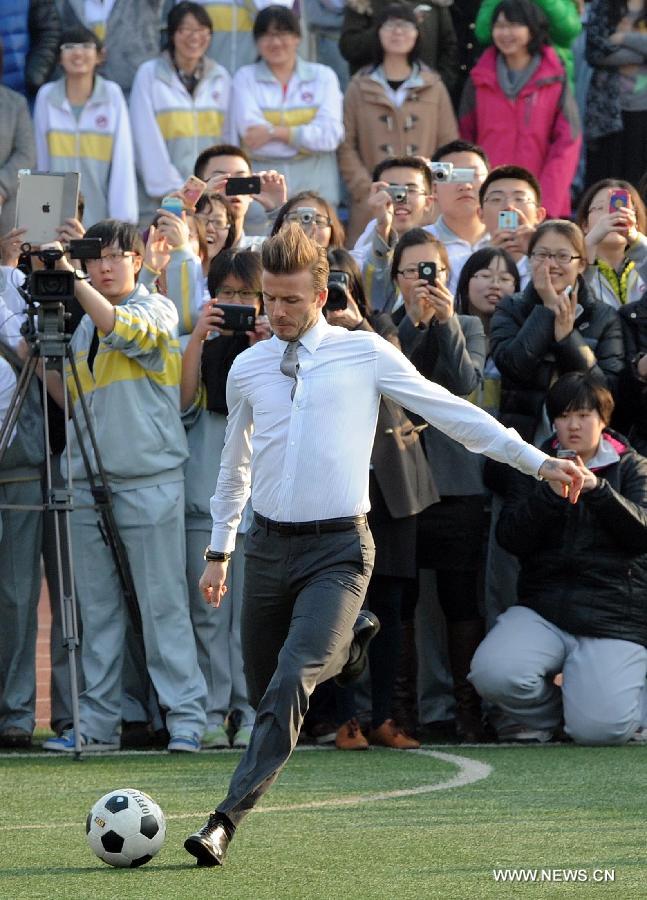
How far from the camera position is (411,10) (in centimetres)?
1240

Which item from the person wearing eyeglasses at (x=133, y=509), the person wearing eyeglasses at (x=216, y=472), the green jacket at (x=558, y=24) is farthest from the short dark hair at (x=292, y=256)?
the green jacket at (x=558, y=24)

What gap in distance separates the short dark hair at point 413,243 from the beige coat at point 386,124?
311 centimetres

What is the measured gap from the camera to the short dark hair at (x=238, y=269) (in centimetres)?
921

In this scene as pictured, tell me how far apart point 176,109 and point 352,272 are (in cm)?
385

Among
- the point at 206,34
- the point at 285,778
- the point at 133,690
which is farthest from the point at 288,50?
the point at 285,778

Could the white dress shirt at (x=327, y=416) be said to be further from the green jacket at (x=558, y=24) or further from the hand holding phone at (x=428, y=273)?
the green jacket at (x=558, y=24)

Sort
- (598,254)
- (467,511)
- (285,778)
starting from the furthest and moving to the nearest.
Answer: (598,254) → (467,511) → (285,778)

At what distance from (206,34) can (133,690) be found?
16.6 feet

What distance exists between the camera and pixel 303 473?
614 centimetres

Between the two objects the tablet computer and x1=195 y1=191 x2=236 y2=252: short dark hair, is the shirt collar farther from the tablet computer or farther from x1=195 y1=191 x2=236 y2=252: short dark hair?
x1=195 y1=191 x2=236 y2=252: short dark hair

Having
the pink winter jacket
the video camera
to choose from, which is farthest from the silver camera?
the video camera

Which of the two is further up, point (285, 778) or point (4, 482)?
point (4, 482)

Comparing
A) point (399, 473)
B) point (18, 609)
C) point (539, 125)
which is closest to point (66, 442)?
point (18, 609)

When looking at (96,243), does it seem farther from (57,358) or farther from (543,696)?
(543,696)
